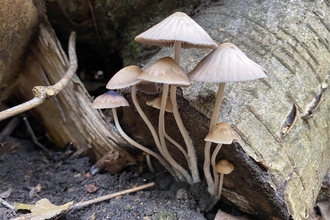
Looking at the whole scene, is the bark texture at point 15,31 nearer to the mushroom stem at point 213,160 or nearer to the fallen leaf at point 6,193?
the fallen leaf at point 6,193

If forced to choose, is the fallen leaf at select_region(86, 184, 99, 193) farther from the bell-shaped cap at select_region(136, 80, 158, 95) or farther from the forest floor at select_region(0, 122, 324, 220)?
the bell-shaped cap at select_region(136, 80, 158, 95)

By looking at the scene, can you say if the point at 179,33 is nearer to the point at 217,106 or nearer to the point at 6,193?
the point at 217,106

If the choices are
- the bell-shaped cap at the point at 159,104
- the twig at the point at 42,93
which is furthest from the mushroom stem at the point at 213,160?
the twig at the point at 42,93

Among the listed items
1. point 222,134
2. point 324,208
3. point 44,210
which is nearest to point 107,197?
point 44,210

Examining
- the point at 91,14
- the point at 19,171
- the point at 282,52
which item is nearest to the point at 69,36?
the point at 91,14

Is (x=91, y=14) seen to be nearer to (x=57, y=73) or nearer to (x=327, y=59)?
(x=57, y=73)

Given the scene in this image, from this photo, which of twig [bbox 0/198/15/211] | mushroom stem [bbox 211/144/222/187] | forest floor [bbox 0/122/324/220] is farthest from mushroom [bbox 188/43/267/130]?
twig [bbox 0/198/15/211]
